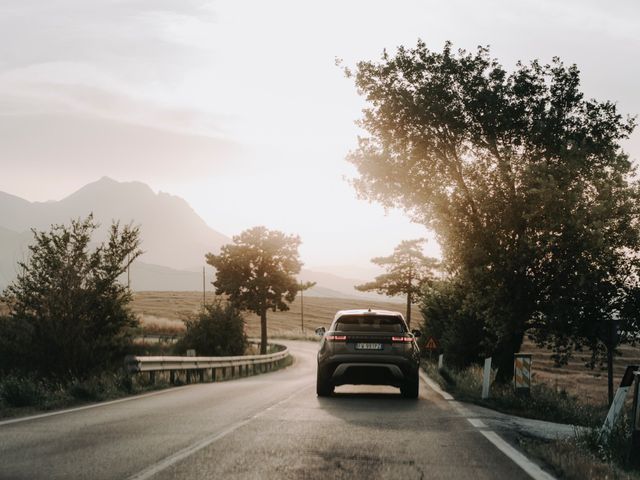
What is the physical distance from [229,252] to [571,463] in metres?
65.8

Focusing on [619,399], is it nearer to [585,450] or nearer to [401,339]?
[585,450]

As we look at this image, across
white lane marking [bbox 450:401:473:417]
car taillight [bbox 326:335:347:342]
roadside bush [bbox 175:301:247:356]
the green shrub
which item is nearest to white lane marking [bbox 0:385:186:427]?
the green shrub

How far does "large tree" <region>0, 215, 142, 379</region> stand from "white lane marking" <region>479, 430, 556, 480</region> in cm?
1077

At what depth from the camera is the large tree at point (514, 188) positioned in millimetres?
20344

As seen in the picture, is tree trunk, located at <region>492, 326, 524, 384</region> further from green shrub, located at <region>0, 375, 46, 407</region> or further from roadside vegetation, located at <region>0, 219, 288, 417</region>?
green shrub, located at <region>0, 375, 46, 407</region>

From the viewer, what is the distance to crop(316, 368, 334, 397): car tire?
15.4 metres

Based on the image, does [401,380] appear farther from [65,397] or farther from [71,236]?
[71,236]

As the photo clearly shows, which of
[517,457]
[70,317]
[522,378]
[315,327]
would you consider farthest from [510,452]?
[315,327]

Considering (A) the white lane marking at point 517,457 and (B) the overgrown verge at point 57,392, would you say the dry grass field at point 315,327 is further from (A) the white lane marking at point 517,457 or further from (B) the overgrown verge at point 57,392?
(A) the white lane marking at point 517,457

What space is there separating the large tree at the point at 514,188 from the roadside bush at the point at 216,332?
21.8 meters

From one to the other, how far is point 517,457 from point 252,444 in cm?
281

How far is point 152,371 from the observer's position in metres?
18.9

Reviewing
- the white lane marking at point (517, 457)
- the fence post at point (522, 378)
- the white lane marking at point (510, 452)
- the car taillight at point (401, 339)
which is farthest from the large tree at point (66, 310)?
the white lane marking at point (517, 457)

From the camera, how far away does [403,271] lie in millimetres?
81188
